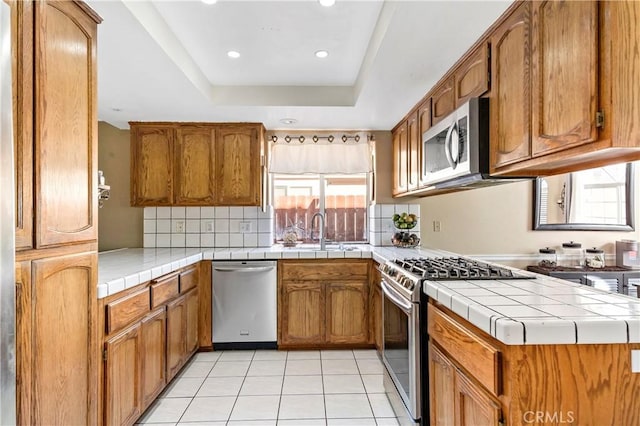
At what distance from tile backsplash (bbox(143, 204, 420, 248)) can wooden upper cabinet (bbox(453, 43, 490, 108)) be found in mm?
1840

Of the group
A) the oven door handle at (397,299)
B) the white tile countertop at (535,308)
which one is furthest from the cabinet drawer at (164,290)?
the oven door handle at (397,299)

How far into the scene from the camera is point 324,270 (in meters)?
3.29

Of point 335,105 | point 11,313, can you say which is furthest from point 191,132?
point 11,313

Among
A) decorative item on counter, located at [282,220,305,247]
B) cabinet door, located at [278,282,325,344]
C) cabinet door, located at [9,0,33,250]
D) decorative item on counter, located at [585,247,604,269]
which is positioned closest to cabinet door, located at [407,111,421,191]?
cabinet door, located at [278,282,325,344]

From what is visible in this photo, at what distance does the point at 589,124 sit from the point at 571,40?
313 mm

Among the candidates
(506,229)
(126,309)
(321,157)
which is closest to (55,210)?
(126,309)

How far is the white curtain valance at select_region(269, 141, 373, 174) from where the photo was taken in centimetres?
385

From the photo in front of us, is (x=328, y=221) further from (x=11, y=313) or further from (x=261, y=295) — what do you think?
(x=11, y=313)

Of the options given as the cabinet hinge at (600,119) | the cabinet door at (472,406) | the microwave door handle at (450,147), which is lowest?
the cabinet door at (472,406)

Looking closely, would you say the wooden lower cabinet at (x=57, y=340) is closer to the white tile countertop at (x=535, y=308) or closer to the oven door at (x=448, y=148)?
the white tile countertop at (x=535, y=308)

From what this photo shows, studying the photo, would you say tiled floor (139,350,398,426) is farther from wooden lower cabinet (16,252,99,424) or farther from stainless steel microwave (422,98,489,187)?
stainless steel microwave (422,98,489,187)

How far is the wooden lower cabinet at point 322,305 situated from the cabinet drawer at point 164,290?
941 millimetres

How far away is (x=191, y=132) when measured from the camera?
11.5 ft

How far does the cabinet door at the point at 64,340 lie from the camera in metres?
1.27
